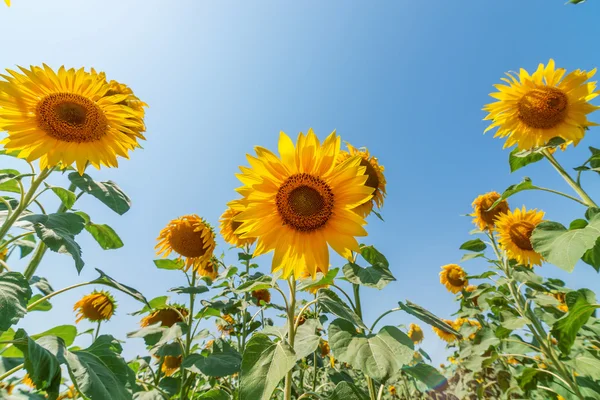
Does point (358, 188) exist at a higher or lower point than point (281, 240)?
higher

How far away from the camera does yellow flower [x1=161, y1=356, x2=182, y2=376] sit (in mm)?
4394

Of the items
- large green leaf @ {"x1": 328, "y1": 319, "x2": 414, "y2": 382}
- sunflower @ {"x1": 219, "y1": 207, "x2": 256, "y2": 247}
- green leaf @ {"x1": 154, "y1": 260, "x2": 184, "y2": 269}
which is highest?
sunflower @ {"x1": 219, "y1": 207, "x2": 256, "y2": 247}

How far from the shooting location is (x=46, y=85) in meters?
2.47

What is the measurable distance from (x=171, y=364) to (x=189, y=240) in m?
1.76

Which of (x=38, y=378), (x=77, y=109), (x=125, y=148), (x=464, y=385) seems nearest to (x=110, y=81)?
(x=77, y=109)

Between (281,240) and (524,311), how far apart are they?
3.21 metres

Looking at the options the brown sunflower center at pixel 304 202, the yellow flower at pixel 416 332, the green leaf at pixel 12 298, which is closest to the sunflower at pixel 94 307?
the green leaf at pixel 12 298

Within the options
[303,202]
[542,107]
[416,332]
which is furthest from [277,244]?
[416,332]

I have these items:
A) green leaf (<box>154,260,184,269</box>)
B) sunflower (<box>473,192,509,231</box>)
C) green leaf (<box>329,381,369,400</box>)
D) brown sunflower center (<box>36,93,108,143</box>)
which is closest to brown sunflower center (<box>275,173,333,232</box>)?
green leaf (<box>329,381,369,400</box>)

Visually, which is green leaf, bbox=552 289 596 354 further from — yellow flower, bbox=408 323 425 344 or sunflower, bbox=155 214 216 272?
yellow flower, bbox=408 323 425 344

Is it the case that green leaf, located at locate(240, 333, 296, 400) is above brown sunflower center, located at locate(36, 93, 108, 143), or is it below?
below

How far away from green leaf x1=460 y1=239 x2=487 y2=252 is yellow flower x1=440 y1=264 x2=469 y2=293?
226cm

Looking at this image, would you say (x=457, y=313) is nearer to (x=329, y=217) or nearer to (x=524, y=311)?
(x=524, y=311)

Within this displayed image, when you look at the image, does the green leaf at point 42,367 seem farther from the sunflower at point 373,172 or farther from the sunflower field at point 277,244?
the sunflower at point 373,172
